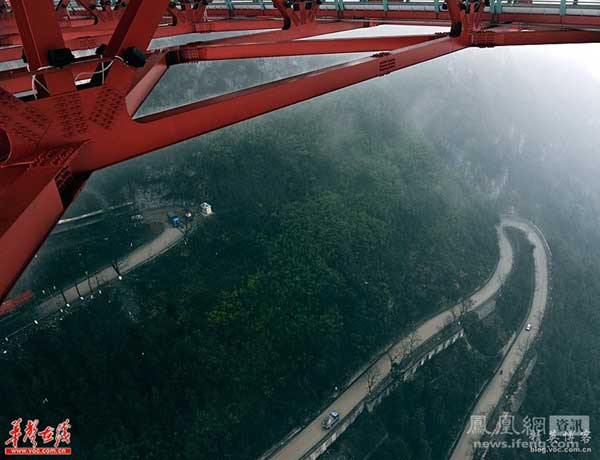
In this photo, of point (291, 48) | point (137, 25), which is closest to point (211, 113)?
point (137, 25)

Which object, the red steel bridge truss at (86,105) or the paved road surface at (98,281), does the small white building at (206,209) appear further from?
the red steel bridge truss at (86,105)

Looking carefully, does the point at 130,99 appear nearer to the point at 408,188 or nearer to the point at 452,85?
the point at 408,188

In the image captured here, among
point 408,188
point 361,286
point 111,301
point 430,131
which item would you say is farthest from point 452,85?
point 111,301

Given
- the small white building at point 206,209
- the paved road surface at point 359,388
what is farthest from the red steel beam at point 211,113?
the small white building at point 206,209

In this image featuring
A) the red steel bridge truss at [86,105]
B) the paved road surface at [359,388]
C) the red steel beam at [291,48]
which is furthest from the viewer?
the paved road surface at [359,388]

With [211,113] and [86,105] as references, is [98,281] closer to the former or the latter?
[211,113]

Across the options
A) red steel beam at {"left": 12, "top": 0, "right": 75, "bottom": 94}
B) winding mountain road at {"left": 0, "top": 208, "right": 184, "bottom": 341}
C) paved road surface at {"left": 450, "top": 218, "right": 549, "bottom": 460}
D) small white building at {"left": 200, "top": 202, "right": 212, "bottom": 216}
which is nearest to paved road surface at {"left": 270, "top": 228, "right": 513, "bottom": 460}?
paved road surface at {"left": 450, "top": 218, "right": 549, "bottom": 460}
